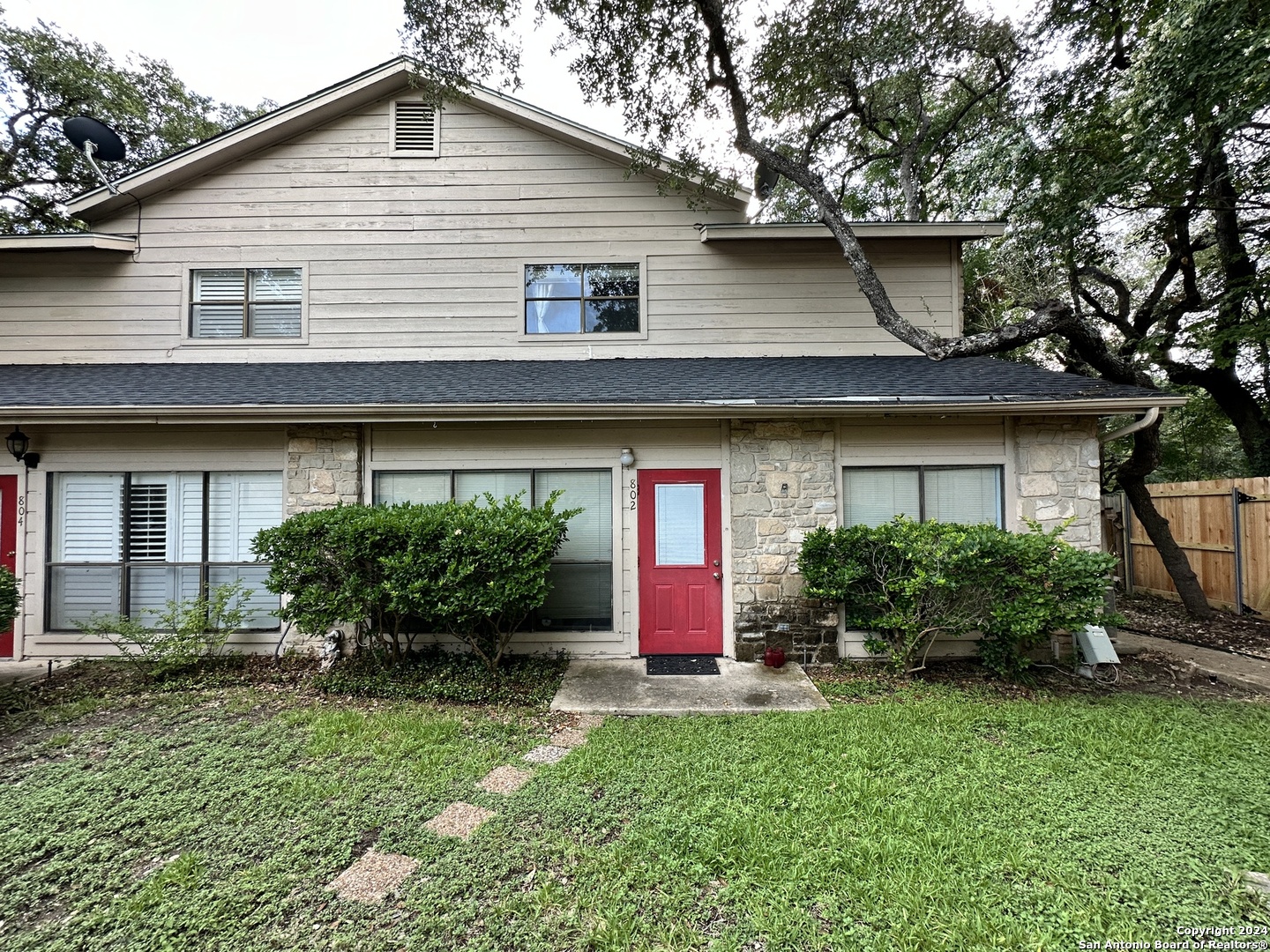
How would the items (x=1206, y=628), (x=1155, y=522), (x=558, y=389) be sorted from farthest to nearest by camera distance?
(x=1155, y=522)
(x=1206, y=628)
(x=558, y=389)

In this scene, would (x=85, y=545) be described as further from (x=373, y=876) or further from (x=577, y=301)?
(x=577, y=301)

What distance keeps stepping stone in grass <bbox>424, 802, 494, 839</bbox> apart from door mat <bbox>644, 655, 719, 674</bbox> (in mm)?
2340

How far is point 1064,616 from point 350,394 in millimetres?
7171

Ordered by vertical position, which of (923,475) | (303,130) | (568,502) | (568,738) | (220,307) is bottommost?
(568,738)

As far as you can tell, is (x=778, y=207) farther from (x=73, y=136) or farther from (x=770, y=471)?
(x=73, y=136)

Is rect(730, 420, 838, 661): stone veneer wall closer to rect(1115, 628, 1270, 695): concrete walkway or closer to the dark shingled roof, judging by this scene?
the dark shingled roof

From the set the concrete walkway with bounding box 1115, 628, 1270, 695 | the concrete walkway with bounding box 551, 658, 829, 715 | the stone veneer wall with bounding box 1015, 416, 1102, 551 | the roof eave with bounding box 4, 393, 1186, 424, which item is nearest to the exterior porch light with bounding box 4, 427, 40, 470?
the roof eave with bounding box 4, 393, 1186, 424

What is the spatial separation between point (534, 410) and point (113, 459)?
4.80 meters

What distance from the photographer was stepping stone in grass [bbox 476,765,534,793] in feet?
9.78

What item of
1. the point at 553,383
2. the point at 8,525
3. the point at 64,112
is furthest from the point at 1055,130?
the point at 64,112

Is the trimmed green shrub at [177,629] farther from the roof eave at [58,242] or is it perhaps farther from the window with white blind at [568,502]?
the roof eave at [58,242]

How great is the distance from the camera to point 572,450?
5359mm

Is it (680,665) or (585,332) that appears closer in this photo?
(680,665)

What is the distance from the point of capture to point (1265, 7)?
5.34m
